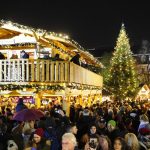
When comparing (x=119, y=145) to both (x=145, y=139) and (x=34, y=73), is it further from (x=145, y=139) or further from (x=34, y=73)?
(x=34, y=73)

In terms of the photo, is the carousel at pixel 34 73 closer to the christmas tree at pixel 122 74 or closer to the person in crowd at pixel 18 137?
the person in crowd at pixel 18 137

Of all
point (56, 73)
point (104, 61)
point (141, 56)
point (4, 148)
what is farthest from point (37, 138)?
point (141, 56)

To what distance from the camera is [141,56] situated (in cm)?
12331

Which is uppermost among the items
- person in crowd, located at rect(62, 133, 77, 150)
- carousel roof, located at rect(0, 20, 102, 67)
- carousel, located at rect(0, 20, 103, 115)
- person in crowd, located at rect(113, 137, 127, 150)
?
carousel roof, located at rect(0, 20, 102, 67)

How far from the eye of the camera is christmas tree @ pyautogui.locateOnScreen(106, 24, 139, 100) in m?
59.6

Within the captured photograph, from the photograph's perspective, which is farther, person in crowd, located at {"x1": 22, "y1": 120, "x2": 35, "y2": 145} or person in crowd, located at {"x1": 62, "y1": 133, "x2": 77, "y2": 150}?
person in crowd, located at {"x1": 22, "y1": 120, "x2": 35, "y2": 145}

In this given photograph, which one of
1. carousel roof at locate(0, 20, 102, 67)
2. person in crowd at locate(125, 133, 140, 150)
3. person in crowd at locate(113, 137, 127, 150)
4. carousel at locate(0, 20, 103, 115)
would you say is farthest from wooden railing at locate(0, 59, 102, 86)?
person in crowd at locate(113, 137, 127, 150)

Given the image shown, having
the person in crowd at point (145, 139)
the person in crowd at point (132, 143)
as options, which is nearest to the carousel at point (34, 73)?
the person in crowd at point (145, 139)

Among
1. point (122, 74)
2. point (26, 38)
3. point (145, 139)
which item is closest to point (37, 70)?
point (26, 38)

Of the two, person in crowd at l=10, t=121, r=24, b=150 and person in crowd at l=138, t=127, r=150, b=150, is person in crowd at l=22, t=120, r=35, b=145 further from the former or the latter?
person in crowd at l=138, t=127, r=150, b=150

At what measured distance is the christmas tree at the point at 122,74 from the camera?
59.6m

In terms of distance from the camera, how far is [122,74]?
6044 cm

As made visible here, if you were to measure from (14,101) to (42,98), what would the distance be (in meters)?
1.69

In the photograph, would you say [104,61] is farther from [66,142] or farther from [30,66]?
[66,142]
